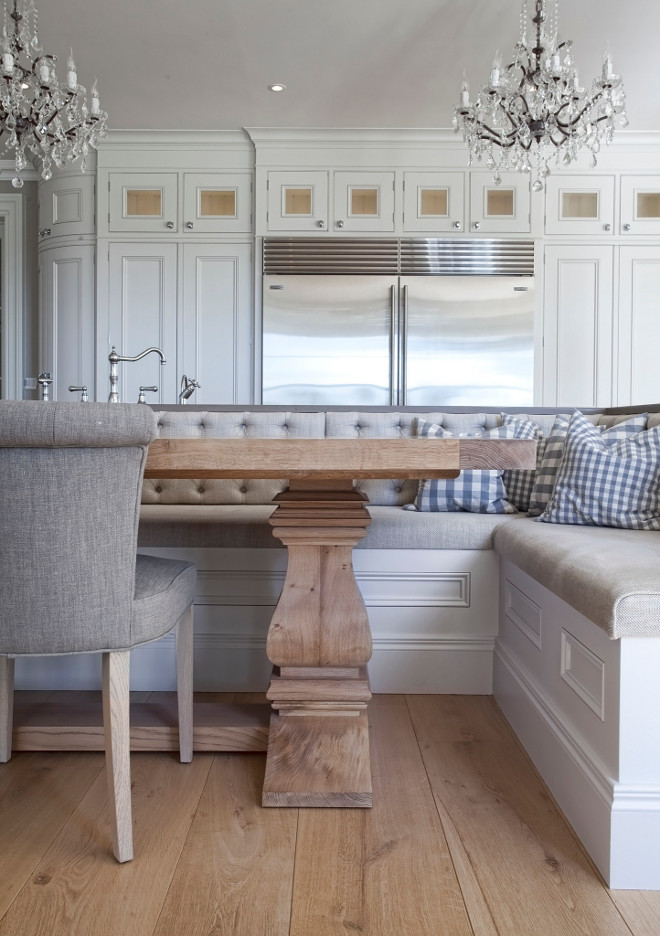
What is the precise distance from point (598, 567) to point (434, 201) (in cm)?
391

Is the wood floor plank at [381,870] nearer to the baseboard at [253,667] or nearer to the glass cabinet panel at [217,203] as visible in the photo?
the baseboard at [253,667]

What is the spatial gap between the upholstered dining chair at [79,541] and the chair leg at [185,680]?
31 centimetres

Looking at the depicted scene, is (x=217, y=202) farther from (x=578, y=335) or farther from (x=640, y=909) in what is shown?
(x=640, y=909)

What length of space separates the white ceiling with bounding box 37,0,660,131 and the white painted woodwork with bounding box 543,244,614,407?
107 centimetres

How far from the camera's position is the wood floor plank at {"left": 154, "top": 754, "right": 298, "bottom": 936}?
1037 millimetres

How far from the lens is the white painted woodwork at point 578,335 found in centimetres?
477

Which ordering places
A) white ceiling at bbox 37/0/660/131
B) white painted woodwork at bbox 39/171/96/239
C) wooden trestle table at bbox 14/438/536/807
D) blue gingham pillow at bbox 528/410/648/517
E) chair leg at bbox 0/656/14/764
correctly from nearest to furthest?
1. wooden trestle table at bbox 14/438/536/807
2. chair leg at bbox 0/656/14/764
3. blue gingham pillow at bbox 528/410/648/517
4. white ceiling at bbox 37/0/660/131
5. white painted woodwork at bbox 39/171/96/239

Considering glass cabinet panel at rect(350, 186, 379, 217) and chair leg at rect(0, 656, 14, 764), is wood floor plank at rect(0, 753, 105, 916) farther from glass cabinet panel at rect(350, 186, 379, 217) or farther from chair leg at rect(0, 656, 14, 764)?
glass cabinet panel at rect(350, 186, 379, 217)

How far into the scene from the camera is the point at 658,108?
441cm

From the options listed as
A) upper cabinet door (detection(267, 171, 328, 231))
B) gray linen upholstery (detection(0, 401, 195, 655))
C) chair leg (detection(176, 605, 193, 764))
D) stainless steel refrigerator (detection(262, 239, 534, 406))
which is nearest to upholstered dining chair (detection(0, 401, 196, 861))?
gray linen upholstery (detection(0, 401, 195, 655))

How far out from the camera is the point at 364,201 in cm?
473

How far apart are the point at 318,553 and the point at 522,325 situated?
358 cm

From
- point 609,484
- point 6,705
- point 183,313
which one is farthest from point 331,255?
point 6,705

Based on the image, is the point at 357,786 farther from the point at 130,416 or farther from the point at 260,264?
the point at 260,264
